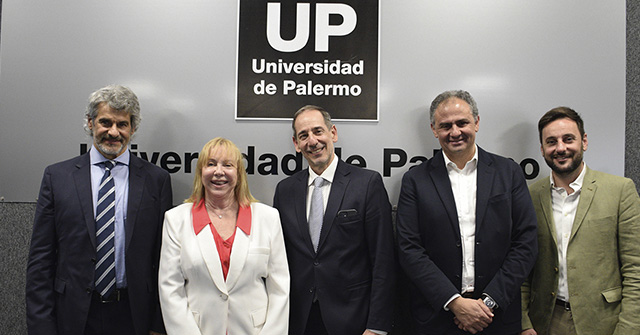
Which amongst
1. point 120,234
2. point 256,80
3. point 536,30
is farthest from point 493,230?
point 120,234

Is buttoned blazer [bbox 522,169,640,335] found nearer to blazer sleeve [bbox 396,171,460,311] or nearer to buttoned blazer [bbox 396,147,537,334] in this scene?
buttoned blazer [bbox 396,147,537,334]

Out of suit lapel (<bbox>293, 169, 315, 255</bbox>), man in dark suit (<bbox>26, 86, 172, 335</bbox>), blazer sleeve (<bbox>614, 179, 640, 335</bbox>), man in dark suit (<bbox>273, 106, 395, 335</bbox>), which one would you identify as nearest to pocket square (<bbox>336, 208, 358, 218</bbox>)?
man in dark suit (<bbox>273, 106, 395, 335</bbox>)

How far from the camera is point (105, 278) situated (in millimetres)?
1749

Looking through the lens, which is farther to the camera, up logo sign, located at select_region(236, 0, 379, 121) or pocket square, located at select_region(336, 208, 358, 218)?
up logo sign, located at select_region(236, 0, 379, 121)

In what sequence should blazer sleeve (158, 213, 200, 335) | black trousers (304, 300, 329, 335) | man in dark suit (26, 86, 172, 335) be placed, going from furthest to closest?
black trousers (304, 300, 329, 335)
man in dark suit (26, 86, 172, 335)
blazer sleeve (158, 213, 200, 335)

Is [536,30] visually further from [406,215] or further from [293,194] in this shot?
[293,194]

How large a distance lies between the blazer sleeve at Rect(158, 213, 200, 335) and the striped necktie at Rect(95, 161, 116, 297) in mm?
247

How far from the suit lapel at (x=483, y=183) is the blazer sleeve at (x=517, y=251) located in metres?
0.11

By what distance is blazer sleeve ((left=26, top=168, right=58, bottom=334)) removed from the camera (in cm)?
172

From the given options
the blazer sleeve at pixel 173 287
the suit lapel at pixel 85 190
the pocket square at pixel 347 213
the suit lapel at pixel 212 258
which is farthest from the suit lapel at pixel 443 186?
the suit lapel at pixel 85 190

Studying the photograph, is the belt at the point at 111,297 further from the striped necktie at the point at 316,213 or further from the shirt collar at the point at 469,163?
the shirt collar at the point at 469,163

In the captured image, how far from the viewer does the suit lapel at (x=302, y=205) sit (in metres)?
1.83

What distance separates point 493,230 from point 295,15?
1.55 m

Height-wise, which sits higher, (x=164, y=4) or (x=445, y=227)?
(x=164, y=4)
